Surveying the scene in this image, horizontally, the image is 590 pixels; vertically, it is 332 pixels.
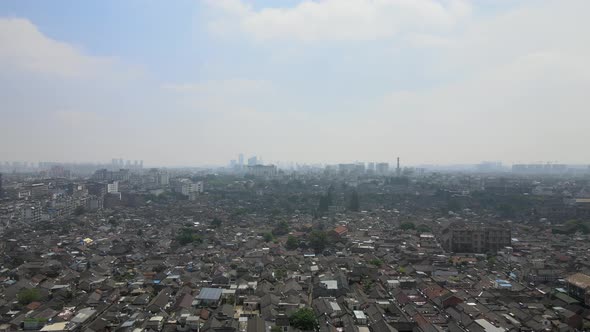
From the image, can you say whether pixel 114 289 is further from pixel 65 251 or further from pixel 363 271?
pixel 363 271

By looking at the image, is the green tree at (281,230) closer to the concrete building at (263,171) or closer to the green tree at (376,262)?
the green tree at (376,262)

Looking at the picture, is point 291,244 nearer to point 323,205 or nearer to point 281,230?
point 281,230

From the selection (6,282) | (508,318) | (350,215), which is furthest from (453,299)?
(350,215)

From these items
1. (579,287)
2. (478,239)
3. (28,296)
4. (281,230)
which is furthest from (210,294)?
(478,239)

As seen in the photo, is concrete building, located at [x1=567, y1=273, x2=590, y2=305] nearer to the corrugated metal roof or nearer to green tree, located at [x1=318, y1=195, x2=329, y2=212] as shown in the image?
the corrugated metal roof

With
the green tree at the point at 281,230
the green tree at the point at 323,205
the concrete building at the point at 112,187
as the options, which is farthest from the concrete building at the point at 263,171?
the green tree at the point at 281,230

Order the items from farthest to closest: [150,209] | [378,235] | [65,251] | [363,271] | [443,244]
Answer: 1. [150,209]
2. [378,235]
3. [443,244]
4. [65,251]
5. [363,271]

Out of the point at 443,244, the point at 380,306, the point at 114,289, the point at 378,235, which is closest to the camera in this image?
the point at 380,306

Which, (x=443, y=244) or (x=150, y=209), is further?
(x=150, y=209)
